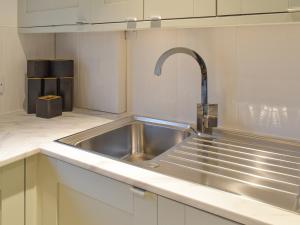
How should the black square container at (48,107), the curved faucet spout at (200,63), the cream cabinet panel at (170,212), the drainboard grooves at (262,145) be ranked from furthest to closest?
the black square container at (48,107) → the curved faucet spout at (200,63) → the drainboard grooves at (262,145) → the cream cabinet panel at (170,212)

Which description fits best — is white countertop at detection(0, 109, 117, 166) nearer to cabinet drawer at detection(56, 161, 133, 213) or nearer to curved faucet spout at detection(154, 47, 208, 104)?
cabinet drawer at detection(56, 161, 133, 213)

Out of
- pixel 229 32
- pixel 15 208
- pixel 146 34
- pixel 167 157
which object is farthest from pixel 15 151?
pixel 229 32

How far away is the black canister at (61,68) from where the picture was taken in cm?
177

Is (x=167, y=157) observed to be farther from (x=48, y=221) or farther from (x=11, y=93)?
(x=11, y=93)

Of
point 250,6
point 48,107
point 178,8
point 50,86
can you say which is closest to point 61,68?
point 50,86

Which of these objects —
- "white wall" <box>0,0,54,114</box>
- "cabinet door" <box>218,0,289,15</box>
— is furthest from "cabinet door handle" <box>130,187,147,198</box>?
"white wall" <box>0,0,54,114</box>

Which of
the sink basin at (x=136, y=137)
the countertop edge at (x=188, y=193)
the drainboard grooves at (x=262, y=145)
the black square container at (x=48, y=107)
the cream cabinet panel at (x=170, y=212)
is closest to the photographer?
the countertop edge at (x=188, y=193)

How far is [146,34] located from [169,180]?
37.7 inches

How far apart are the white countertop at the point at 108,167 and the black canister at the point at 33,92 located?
0.07 m

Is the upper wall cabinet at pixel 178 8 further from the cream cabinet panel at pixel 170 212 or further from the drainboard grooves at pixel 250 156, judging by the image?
the cream cabinet panel at pixel 170 212

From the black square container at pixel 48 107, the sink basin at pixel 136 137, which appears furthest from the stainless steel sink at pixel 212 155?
the black square container at pixel 48 107

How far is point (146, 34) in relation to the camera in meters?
1.63

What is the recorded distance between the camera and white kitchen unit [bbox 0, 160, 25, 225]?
3.71 feet

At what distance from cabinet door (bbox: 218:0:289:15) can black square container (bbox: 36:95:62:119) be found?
1047 mm
